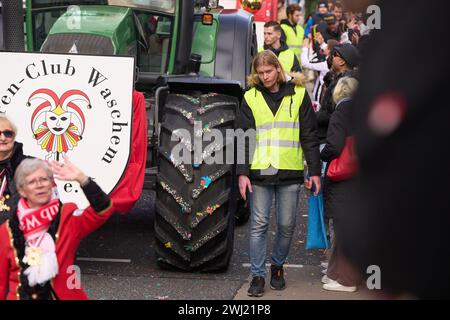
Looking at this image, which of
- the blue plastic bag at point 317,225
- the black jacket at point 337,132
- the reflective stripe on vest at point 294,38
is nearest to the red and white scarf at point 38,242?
the black jacket at point 337,132

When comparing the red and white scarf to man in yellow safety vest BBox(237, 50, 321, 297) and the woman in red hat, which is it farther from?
man in yellow safety vest BBox(237, 50, 321, 297)

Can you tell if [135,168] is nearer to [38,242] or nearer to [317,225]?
[317,225]

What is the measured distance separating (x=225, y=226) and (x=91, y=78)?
131 cm

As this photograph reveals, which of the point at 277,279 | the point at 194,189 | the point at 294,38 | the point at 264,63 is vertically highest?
the point at 264,63

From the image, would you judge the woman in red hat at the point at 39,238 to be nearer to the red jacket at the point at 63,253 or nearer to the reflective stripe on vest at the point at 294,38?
the red jacket at the point at 63,253

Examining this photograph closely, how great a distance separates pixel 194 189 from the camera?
18.6 ft

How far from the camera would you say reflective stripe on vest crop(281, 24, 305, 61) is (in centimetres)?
1488

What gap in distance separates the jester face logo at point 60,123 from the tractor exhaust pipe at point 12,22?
1.05 meters

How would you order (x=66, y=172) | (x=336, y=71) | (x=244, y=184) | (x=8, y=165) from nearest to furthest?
(x=66, y=172) → (x=8, y=165) → (x=244, y=184) → (x=336, y=71)

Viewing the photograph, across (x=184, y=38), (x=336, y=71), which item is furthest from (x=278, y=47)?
(x=336, y=71)

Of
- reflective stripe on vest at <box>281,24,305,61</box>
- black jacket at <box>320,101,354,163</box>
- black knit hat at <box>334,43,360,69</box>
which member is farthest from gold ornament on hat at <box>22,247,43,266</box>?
reflective stripe on vest at <box>281,24,305,61</box>

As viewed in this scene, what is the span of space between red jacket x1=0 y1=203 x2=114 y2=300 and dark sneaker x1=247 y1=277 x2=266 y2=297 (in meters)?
1.95

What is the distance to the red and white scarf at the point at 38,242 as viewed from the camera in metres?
3.65

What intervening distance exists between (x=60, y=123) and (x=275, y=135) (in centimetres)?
140
